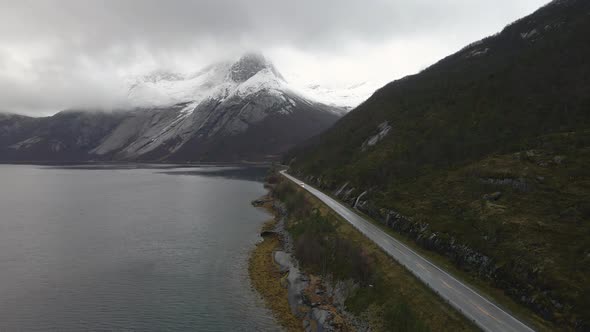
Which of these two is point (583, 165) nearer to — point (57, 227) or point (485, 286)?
point (485, 286)

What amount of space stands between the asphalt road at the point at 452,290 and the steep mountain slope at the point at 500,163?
102 inches

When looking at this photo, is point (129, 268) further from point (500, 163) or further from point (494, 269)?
point (500, 163)

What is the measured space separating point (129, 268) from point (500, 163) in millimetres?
52490

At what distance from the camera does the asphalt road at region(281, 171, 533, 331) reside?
24.4m

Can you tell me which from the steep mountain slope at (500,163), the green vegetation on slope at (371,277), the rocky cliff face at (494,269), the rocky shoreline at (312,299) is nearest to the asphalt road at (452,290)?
the green vegetation on slope at (371,277)

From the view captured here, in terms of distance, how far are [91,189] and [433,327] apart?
133753 millimetres

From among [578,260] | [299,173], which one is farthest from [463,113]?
[299,173]

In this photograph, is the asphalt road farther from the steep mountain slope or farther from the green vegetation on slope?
the steep mountain slope

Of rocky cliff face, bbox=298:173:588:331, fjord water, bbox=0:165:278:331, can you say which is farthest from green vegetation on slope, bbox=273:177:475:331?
fjord water, bbox=0:165:278:331

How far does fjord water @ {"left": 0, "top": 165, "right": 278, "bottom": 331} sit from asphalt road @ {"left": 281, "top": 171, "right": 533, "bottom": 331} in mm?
14857

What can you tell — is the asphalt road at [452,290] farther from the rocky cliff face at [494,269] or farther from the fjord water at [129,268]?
the fjord water at [129,268]

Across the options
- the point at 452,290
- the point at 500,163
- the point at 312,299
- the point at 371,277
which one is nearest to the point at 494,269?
the point at 452,290

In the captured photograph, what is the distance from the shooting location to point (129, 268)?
4638cm

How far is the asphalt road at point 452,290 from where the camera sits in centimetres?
2439
